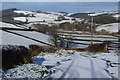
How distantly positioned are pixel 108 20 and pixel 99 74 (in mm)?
80712

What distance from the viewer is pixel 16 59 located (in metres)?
7.21

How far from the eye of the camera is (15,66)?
6852mm

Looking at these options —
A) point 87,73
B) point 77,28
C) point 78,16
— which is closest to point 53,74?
point 87,73

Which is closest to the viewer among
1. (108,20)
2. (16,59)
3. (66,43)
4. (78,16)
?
(16,59)

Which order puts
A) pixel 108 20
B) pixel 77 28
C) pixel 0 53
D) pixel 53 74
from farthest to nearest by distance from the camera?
pixel 108 20 < pixel 77 28 < pixel 0 53 < pixel 53 74

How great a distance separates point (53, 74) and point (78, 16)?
120984mm

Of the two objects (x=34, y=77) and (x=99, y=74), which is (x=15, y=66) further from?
(x=99, y=74)

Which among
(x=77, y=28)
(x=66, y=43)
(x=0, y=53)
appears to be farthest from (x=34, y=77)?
(x=77, y=28)

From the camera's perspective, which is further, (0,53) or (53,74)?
(0,53)

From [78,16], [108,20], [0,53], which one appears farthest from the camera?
[78,16]

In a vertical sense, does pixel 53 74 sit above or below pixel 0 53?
below

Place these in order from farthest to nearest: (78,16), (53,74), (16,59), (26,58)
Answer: (78,16) < (26,58) < (16,59) < (53,74)

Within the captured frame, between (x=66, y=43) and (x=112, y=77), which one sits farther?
(x=66, y=43)

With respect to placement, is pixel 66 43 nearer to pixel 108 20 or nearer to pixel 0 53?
pixel 0 53
